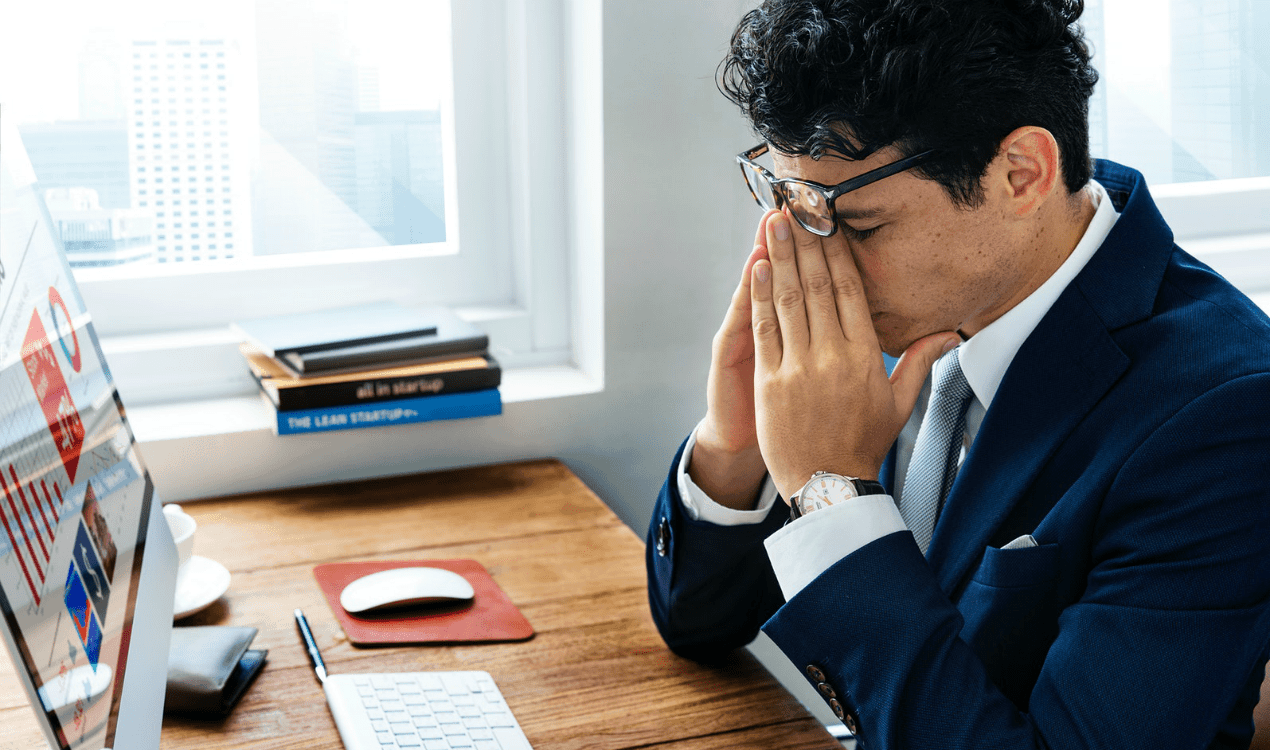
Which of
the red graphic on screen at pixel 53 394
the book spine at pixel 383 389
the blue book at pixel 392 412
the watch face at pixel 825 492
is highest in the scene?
the red graphic on screen at pixel 53 394

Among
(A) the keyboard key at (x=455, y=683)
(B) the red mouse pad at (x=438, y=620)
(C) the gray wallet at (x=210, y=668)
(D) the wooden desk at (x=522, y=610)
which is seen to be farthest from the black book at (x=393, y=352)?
(A) the keyboard key at (x=455, y=683)

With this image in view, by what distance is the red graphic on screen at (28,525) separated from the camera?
0.59 meters

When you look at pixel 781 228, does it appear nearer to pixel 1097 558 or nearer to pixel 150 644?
pixel 1097 558

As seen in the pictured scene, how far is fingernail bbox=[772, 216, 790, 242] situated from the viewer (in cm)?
106

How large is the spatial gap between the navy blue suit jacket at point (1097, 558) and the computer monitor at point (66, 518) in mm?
489

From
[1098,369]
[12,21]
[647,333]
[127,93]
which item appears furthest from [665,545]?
[12,21]

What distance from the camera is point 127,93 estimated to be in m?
1.65

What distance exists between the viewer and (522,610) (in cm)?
125

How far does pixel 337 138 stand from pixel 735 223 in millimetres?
653

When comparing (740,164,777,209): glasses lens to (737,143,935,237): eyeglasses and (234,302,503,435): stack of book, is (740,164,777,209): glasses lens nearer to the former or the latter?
(737,143,935,237): eyeglasses

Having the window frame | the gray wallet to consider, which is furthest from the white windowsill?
the gray wallet

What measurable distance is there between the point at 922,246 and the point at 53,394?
0.70m

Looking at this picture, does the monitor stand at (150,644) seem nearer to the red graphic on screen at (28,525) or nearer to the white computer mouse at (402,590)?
the red graphic on screen at (28,525)

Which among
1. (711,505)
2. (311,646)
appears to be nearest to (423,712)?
(311,646)
